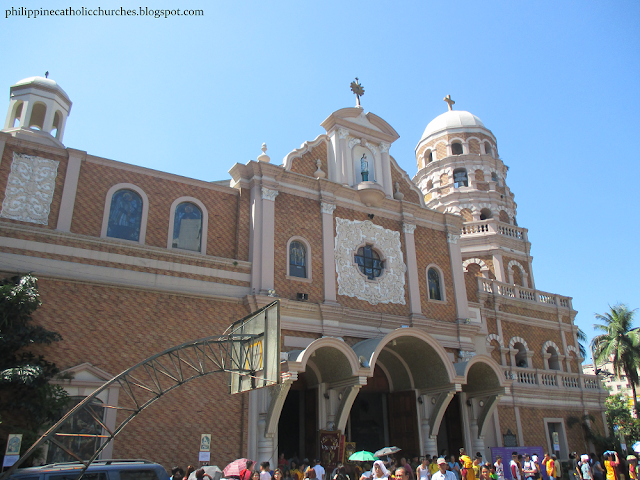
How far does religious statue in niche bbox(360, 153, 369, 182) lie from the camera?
2272 cm

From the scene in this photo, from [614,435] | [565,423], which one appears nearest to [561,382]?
[565,423]

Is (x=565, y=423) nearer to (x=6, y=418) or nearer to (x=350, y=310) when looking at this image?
(x=350, y=310)

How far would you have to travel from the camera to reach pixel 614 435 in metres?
26.8

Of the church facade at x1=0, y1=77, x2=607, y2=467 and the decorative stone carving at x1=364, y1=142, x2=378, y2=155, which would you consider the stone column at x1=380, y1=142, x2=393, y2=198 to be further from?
the decorative stone carving at x1=364, y1=142, x2=378, y2=155

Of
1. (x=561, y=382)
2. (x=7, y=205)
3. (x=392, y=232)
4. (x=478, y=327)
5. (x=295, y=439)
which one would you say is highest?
(x=392, y=232)

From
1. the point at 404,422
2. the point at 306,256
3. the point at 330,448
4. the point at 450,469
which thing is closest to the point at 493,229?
the point at 404,422

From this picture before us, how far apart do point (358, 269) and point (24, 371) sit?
38.0 ft

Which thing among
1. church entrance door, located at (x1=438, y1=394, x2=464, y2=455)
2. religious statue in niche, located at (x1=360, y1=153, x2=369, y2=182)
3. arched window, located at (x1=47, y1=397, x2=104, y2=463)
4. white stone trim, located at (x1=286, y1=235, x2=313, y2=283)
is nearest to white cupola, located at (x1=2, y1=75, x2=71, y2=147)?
white stone trim, located at (x1=286, y1=235, x2=313, y2=283)

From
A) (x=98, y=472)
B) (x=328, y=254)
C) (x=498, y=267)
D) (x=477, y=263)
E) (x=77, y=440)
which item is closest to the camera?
(x=98, y=472)

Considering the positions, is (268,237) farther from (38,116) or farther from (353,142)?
(38,116)

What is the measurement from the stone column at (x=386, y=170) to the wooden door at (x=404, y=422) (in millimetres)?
8088

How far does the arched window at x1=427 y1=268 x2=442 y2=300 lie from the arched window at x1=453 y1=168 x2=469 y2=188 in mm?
11841

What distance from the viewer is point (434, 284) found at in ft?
75.7

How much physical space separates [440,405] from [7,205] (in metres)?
15.3
